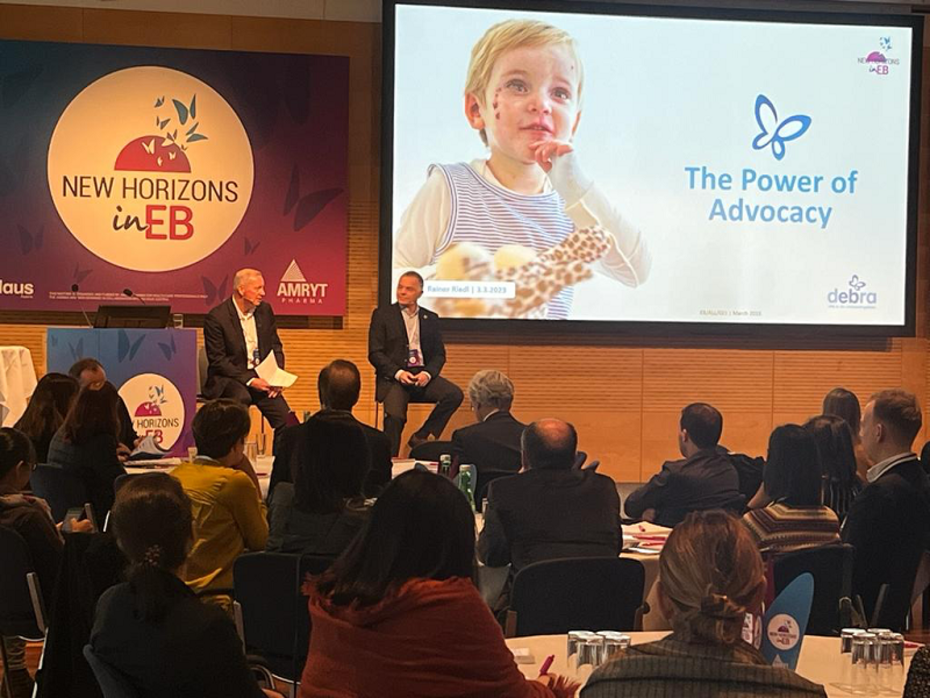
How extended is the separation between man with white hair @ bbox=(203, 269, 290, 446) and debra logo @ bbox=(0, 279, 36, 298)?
1.72m

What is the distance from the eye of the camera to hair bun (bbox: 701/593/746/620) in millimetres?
2211

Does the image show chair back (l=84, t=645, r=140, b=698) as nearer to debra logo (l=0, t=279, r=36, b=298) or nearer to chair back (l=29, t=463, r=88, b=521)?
chair back (l=29, t=463, r=88, b=521)

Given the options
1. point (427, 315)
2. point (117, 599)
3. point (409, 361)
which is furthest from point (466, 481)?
point (427, 315)

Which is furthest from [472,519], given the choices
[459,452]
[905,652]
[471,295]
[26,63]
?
[26,63]

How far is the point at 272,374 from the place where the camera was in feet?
28.4

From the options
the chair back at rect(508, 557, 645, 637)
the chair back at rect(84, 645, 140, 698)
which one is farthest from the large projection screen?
the chair back at rect(84, 645, 140, 698)

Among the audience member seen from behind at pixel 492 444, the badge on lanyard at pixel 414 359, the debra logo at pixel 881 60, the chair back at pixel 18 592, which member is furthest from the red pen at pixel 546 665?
the debra logo at pixel 881 60

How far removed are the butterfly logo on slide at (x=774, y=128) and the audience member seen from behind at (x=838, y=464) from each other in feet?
17.7

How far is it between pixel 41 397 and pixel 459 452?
6.65 feet

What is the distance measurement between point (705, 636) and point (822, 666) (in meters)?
1.10

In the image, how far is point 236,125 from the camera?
988cm

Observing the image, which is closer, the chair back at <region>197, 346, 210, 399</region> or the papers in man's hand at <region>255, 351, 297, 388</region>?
the papers in man's hand at <region>255, 351, 297, 388</region>

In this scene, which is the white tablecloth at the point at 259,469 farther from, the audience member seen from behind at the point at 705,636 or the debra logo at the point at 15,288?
the debra logo at the point at 15,288

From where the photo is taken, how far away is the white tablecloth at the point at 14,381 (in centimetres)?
904
